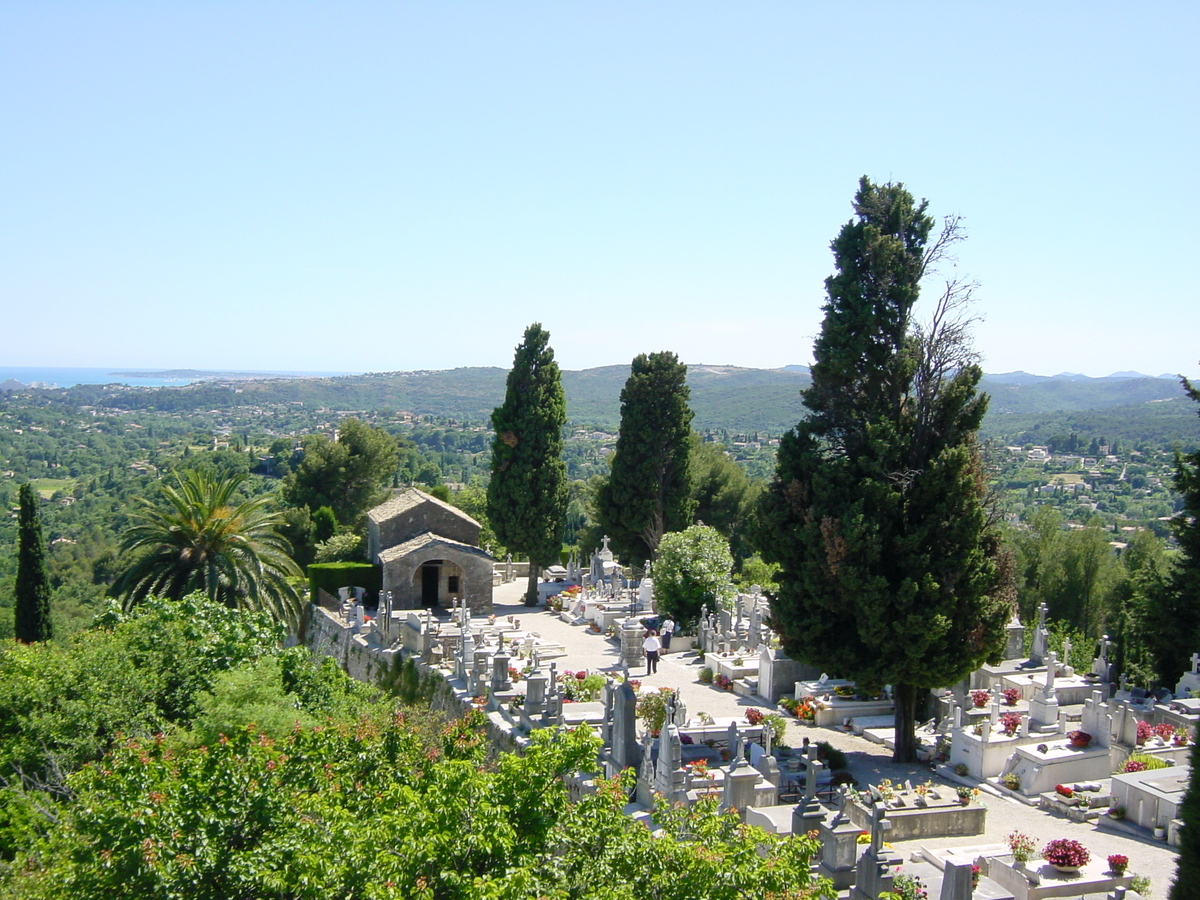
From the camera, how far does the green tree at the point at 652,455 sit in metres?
34.4

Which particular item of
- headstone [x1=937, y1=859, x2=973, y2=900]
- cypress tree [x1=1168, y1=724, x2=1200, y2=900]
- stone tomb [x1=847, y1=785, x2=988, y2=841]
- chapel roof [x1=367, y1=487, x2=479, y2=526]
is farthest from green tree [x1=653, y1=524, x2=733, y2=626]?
cypress tree [x1=1168, y1=724, x2=1200, y2=900]

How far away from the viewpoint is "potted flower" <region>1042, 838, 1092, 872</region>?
12.7 m

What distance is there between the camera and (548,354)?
32.7 metres

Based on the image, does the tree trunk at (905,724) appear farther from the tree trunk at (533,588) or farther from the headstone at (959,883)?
the tree trunk at (533,588)

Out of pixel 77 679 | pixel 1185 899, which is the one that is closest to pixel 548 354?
pixel 77 679

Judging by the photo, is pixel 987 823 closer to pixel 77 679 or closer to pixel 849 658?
pixel 849 658

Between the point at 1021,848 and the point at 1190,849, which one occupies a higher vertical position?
the point at 1190,849

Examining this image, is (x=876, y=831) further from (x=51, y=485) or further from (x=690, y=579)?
(x=51, y=485)

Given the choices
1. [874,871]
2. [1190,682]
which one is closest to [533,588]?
[1190,682]

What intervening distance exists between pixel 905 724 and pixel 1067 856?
16.4 feet

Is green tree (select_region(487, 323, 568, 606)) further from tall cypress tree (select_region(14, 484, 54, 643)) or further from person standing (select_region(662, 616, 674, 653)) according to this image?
tall cypress tree (select_region(14, 484, 54, 643))

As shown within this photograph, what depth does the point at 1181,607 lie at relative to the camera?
23.7 metres

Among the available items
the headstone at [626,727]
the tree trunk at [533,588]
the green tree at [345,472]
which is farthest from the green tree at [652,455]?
the green tree at [345,472]

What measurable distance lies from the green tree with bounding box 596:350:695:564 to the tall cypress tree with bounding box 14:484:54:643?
1800 cm
